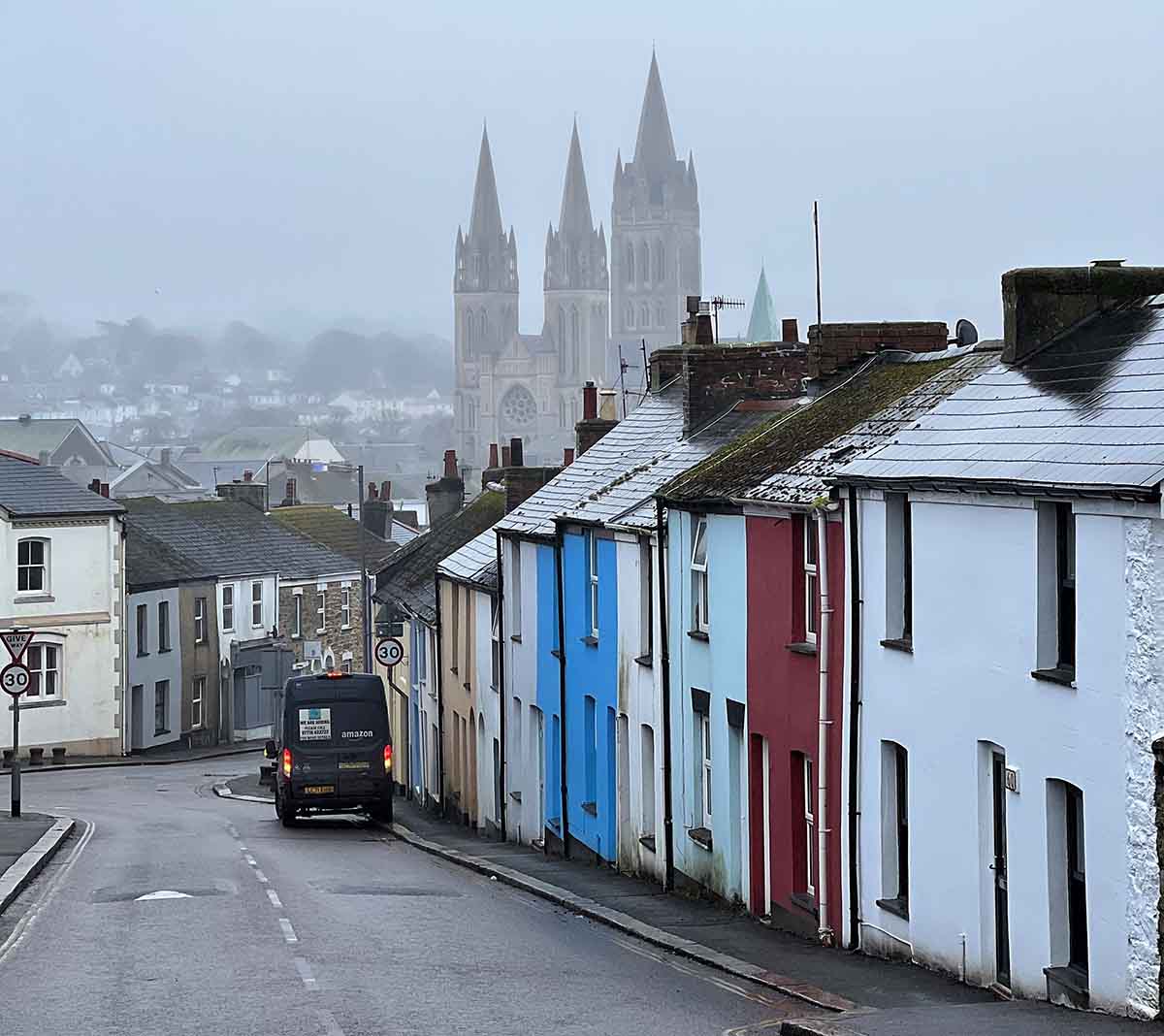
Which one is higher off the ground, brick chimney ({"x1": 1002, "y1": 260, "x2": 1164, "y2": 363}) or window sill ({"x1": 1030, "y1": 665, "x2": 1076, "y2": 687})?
brick chimney ({"x1": 1002, "y1": 260, "x2": 1164, "y2": 363})

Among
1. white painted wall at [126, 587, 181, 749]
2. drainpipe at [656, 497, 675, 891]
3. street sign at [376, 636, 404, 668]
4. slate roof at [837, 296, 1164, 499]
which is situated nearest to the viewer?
slate roof at [837, 296, 1164, 499]

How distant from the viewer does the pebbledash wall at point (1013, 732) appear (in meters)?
13.3

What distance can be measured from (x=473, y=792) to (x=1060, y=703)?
2888 cm

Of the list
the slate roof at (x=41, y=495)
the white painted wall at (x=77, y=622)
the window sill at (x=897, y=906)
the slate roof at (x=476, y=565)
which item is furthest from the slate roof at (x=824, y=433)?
the white painted wall at (x=77, y=622)

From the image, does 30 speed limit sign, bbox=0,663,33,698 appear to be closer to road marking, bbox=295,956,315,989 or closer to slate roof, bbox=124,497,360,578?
road marking, bbox=295,956,315,989

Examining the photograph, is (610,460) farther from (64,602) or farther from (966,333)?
(64,602)

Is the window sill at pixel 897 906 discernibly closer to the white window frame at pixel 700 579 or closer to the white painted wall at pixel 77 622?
the white window frame at pixel 700 579

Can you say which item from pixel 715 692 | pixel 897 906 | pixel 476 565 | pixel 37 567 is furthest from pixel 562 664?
pixel 37 567

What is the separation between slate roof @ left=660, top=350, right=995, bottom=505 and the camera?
20.6 m

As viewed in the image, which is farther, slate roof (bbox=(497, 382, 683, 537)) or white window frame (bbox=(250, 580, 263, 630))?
white window frame (bbox=(250, 580, 263, 630))

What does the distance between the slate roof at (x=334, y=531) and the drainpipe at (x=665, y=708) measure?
59.3 meters

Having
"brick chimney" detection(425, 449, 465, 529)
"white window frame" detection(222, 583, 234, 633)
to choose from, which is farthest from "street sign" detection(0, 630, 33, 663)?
"white window frame" detection(222, 583, 234, 633)

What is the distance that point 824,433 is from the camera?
905 inches

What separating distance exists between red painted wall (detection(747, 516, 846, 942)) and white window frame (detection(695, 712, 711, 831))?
1.87m
